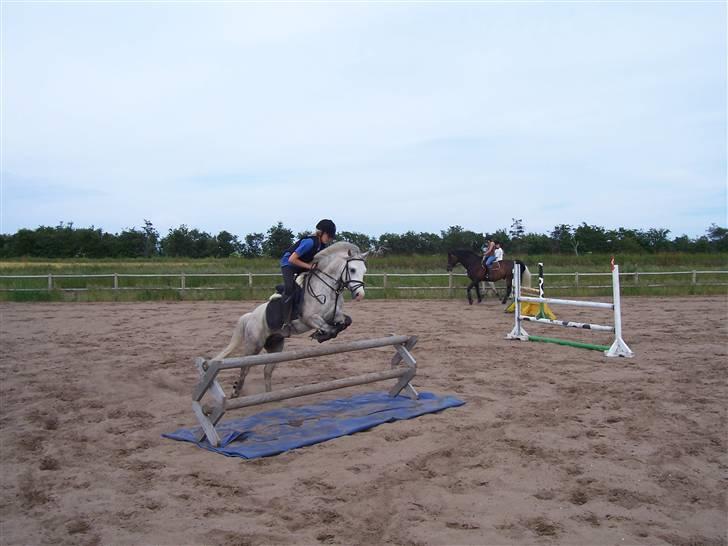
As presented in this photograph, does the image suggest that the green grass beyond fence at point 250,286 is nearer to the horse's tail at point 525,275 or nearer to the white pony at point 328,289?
the horse's tail at point 525,275

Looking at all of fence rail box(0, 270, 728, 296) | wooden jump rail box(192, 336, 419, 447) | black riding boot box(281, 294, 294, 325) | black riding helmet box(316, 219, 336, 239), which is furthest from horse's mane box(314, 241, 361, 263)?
fence rail box(0, 270, 728, 296)

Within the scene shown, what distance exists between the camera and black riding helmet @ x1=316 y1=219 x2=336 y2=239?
6992 millimetres

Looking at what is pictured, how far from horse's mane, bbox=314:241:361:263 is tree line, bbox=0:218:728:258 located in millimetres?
23979

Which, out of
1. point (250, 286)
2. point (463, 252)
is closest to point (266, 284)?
point (250, 286)

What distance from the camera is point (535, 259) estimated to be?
106ft

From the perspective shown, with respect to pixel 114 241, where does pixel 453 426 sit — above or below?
below

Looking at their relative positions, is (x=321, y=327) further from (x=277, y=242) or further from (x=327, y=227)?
(x=277, y=242)

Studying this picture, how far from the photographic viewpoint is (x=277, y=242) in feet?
114

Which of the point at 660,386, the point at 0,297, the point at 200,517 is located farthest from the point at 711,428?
the point at 0,297

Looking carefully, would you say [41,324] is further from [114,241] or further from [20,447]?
[114,241]

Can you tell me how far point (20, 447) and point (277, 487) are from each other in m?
2.76

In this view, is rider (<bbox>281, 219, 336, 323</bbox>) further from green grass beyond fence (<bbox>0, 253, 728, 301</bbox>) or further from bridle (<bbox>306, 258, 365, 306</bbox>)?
green grass beyond fence (<bbox>0, 253, 728, 301</bbox>)

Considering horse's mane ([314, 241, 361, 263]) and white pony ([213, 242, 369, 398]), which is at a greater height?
horse's mane ([314, 241, 361, 263])

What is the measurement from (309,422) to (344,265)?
1770mm
